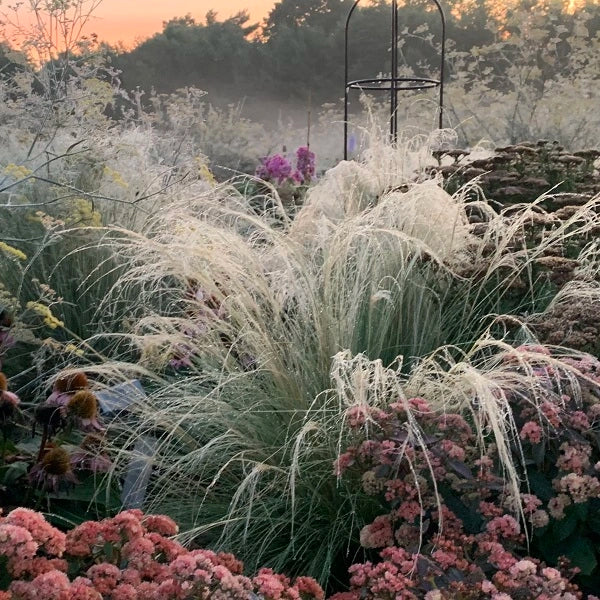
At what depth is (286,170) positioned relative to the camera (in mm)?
6082

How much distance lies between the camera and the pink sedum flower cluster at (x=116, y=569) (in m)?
1.28

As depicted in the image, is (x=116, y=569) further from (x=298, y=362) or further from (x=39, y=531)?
(x=298, y=362)

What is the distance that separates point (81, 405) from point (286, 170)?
167 inches

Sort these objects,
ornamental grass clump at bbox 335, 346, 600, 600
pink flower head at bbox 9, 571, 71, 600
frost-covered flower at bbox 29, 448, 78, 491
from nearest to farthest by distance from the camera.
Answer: pink flower head at bbox 9, 571, 71, 600 → ornamental grass clump at bbox 335, 346, 600, 600 → frost-covered flower at bbox 29, 448, 78, 491

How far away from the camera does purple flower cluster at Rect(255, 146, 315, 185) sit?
6.04 metres

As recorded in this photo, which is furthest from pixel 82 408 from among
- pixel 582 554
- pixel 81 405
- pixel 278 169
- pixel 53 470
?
pixel 278 169

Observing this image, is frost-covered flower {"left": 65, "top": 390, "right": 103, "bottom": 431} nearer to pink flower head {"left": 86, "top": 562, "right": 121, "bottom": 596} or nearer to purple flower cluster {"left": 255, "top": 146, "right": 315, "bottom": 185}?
pink flower head {"left": 86, "top": 562, "right": 121, "bottom": 596}

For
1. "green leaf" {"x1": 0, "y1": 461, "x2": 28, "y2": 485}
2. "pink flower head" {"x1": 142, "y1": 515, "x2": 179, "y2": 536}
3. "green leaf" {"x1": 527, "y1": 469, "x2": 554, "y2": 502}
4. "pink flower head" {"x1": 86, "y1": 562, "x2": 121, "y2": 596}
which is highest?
"pink flower head" {"x1": 86, "y1": 562, "x2": 121, "y2": 596}

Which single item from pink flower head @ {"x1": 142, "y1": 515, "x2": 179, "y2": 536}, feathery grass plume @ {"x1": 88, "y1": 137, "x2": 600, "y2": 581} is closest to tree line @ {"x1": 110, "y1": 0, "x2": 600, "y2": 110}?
feathery grass plume @ {"x1": 88, "y1": 137, "x2": 600, "y2": 581}

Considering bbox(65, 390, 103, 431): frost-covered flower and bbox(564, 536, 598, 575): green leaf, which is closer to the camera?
bbox(564, 536, 598, 575): green leaf

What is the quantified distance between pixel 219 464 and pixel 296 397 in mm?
266

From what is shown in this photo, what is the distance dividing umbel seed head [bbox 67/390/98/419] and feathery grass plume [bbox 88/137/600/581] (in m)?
0.25

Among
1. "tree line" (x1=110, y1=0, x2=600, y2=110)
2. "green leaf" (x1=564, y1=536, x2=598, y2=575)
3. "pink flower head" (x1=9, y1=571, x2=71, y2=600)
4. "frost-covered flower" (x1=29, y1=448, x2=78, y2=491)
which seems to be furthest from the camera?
"tree line" (x1=110, y1=0, x2=600, y2=110)

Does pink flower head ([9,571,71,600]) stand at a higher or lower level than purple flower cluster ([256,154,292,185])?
lower
